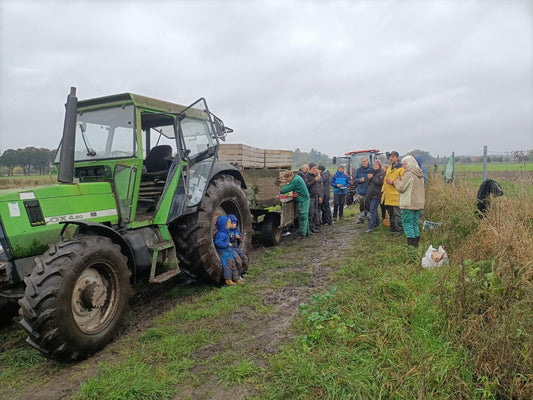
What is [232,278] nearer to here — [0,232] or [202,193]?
[202,193]

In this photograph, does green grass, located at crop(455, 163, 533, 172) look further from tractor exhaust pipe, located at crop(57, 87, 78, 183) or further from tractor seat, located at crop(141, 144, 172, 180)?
tractor exhaust pipe, located at crop(57, 87, 78, 183)

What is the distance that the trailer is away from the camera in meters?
6.44

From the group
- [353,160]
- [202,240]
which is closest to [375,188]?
[202,240]

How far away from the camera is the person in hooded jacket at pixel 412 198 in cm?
567

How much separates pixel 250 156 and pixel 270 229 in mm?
1573

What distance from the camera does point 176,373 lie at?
8.64ft

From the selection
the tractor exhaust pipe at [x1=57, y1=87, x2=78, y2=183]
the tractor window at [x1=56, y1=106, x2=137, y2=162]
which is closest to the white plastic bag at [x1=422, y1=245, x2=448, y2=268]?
the tractor window at [x1=56, y1=106, x2=137, y2=162]

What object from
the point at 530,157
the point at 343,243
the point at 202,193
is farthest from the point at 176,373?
the point at 530,157

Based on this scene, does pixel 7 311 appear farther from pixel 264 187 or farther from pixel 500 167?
pixel 500 167

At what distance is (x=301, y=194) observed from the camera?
7.81 meters

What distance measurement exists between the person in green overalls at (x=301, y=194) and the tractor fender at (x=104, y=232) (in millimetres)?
4261

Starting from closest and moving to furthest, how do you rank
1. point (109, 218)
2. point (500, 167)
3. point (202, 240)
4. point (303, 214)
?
point (109, 218) < point (202, 240) < point (500, 167) < point (303, 214)

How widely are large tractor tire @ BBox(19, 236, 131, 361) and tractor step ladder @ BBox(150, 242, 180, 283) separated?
52 cm

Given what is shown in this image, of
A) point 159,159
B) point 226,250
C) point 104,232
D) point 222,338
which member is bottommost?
point 222,338
